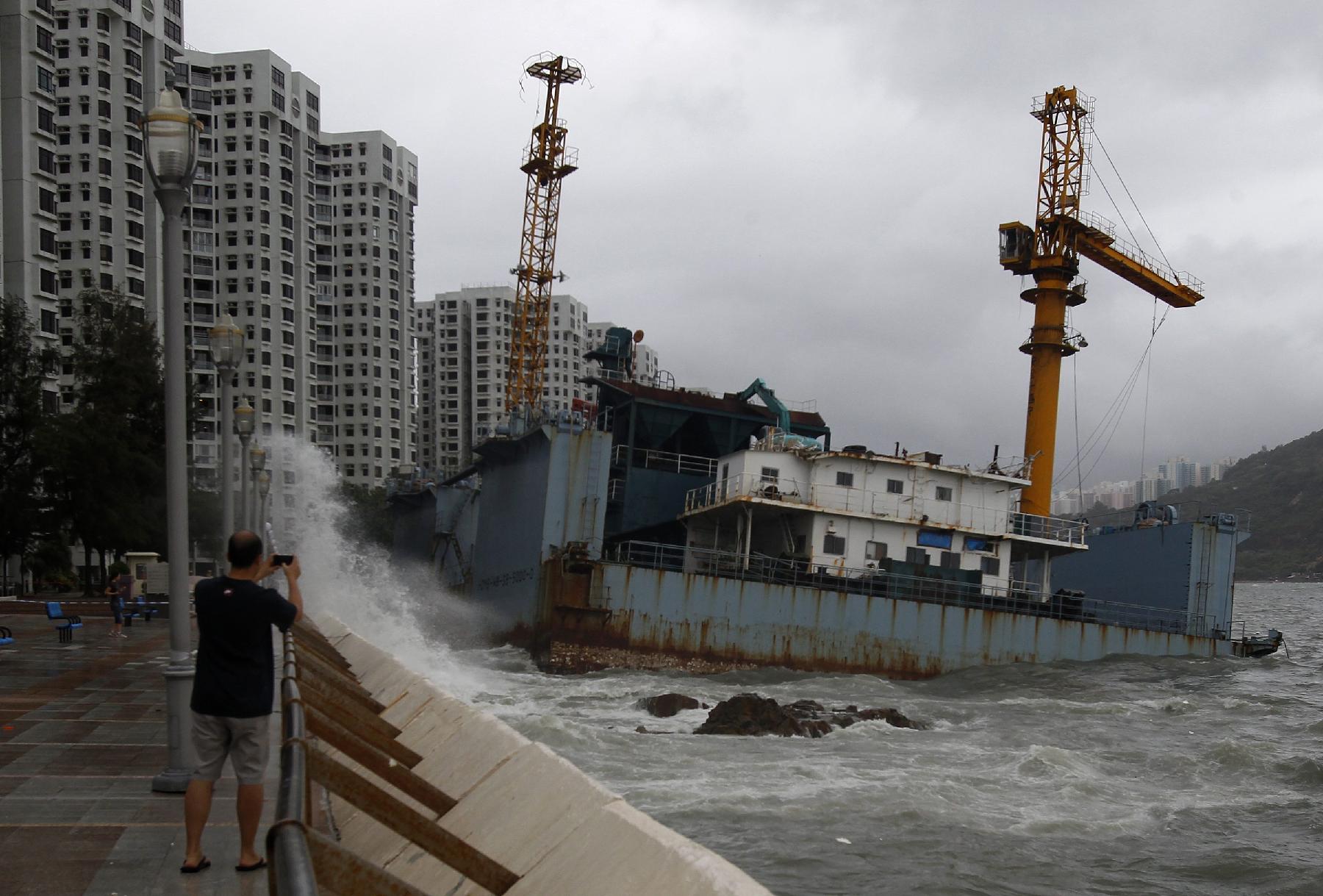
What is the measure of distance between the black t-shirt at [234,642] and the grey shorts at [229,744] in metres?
0.04

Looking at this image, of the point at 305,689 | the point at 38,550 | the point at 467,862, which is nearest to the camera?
the point at 467,862

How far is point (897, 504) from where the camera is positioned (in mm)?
37156

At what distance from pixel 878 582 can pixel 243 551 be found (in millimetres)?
31119

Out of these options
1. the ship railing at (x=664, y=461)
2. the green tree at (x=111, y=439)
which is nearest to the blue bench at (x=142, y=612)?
the green tree at (x=111, y=439)

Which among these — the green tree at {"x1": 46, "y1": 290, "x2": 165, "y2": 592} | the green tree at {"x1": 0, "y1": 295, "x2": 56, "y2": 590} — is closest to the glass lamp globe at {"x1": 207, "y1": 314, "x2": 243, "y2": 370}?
the green tree at {"x1": 46, "y1": 290, "x2": 165, "y2": 592}

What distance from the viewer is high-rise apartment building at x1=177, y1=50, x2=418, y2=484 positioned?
339ft

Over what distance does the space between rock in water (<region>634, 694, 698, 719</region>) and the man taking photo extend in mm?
17236

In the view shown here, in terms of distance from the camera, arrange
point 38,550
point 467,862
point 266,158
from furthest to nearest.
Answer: point 266,158
point 38,550
point 467,862

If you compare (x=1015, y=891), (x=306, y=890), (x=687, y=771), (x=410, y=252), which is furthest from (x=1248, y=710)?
(x=410, y=252)

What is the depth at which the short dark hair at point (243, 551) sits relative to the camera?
19.2ft

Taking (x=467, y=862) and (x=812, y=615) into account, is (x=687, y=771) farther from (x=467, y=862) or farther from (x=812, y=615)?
(x=812, y=615)

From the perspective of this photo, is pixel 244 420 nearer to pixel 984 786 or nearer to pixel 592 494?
pixel 592 494

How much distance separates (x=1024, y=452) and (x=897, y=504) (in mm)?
11875

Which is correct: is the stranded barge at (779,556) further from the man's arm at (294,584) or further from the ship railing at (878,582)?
the man's arm at (294,584)
